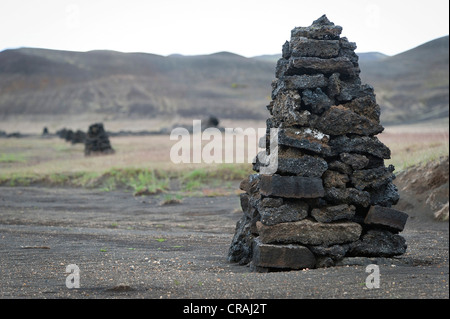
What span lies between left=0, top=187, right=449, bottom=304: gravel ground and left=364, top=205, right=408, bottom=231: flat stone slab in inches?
20.6

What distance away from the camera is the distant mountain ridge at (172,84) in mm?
124438

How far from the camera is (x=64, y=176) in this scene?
88.3 feet

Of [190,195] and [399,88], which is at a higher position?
[399,88]

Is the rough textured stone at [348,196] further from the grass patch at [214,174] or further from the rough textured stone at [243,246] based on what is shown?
the grass patch at [214,174]

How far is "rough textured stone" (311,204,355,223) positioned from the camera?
936cm

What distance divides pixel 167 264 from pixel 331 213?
102 inches

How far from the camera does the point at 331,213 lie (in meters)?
9.41

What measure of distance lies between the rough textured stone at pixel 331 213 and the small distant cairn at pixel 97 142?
28338 millimetres

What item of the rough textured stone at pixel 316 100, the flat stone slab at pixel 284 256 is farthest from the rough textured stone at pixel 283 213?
the rough textured stone at pixel 316 100

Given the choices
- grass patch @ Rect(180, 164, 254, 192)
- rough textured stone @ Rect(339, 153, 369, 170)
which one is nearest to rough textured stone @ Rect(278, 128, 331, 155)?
rough textured stone @ Rect(339, 153, 369, 170)

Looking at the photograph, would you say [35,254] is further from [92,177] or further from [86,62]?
[86,62]

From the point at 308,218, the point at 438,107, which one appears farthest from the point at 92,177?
the point at 438,107
